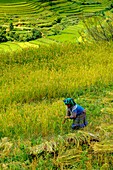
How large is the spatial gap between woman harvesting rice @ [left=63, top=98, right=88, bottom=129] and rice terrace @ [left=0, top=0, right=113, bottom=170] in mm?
115

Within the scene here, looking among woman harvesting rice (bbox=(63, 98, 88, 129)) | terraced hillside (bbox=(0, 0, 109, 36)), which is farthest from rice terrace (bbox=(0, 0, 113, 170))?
terraced hillside (bbox=(0, 0, 109, 36))

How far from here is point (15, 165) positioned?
12.5ft

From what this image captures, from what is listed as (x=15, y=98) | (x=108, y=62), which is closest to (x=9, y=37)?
(x=108, y=62)

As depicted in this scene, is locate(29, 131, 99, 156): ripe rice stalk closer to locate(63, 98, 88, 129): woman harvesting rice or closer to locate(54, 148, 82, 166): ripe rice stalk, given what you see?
locate(54, 148, 82, 166): ripe rice stalk

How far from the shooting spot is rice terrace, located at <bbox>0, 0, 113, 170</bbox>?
154 inches

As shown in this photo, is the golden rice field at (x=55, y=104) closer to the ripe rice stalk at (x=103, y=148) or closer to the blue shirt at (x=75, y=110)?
the ripe rice stalk at (x=103, y=148)

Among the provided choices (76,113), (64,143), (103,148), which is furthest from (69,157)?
(76,113)

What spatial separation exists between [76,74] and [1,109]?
7.43ft

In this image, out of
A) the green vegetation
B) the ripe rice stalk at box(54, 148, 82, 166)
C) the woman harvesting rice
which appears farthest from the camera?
the green vegetation

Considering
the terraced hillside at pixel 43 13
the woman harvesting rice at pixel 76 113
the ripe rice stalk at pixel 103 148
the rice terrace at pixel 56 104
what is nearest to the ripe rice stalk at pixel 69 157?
the rice terrace at pixel 56 104

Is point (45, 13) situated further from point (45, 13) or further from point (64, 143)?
point (64, 143)

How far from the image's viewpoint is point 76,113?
4473 mm

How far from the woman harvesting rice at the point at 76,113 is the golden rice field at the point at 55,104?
11cm

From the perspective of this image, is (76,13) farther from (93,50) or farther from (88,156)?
(88,156)
